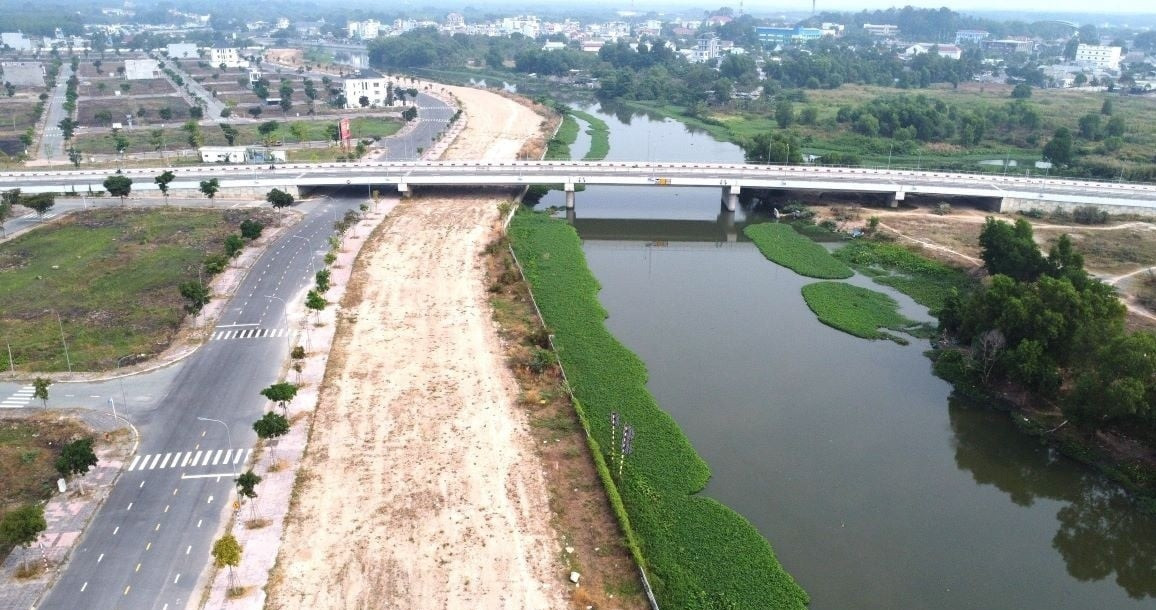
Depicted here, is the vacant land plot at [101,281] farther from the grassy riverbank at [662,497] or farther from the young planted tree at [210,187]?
the grassy riverbank at [662,497]

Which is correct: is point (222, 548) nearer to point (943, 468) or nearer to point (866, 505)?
point (866, 505)

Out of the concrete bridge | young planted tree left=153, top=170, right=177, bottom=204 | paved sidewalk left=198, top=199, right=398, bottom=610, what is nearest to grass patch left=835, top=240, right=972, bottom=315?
the concrete bridge

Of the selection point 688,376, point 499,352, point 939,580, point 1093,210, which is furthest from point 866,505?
point 1093,210

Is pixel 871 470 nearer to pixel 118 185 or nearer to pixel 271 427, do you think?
pixel 271 427

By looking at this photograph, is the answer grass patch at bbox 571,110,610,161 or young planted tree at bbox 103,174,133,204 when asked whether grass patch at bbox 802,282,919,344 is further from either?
young planted tree at bbox 103,174,133,204

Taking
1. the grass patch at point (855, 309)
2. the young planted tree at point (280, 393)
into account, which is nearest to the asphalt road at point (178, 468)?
the young planted tree at point (280, 393)

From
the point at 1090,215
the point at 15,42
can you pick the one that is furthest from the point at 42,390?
the point at 15,42
